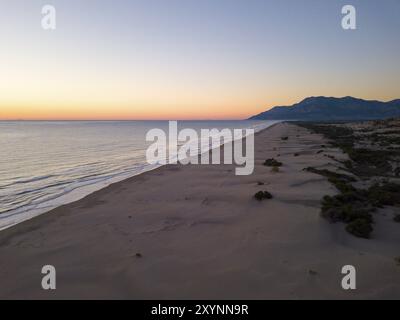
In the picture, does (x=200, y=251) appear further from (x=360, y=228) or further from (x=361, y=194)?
(x=361, y=194)

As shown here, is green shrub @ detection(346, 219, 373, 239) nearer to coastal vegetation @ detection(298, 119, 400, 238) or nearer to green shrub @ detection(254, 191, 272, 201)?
coastal vegetation @ detection(298, 119, 400, 238)

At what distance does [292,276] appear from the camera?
508 cm

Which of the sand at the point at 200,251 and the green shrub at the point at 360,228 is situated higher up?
the green shrub at the point at 360,228

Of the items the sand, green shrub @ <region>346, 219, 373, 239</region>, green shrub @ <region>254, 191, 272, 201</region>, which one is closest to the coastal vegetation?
green shrub @ <region>346, 219, 373, 239</region>

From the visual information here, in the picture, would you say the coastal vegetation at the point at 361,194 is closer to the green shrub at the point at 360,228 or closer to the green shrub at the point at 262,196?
the green shrub at the point at 360,228

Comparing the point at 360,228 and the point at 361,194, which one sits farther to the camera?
the point at 361,194

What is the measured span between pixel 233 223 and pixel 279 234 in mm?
1342

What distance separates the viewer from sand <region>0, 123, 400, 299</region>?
485 centimetres

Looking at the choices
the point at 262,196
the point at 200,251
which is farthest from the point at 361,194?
the point at 200,251

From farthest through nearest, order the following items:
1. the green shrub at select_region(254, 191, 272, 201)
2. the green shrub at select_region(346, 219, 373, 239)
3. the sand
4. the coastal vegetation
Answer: the green shrub at select_region(254, 191, 272, 201)
the coastal vegetation
the green shrub at select_region(346, 219, 373, 239)
the sand

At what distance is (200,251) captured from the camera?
244 inches

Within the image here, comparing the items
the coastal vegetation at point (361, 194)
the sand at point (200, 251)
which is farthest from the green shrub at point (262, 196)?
the coastal vegetation at point (361, 194)

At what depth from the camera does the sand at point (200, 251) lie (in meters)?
4.85
